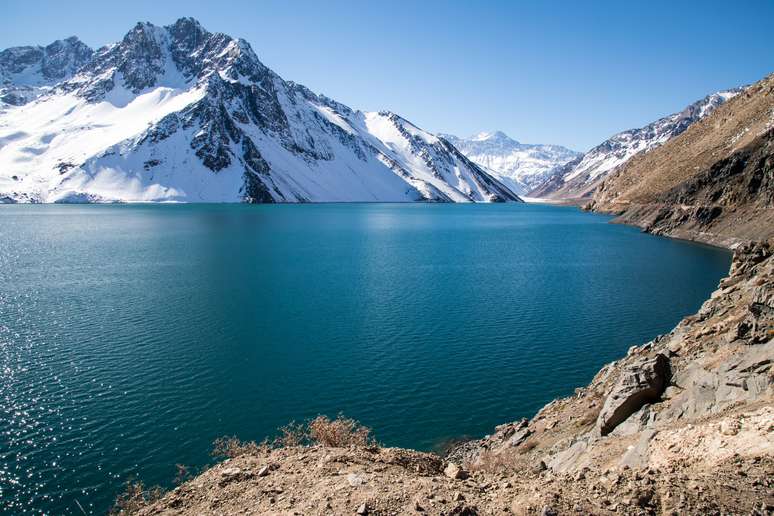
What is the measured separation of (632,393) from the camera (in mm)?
21750

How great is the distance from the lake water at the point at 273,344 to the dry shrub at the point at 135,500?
163 centimetres

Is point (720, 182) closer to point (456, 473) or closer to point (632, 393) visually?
point (632, 393)

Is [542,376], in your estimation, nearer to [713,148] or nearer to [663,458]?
[663,458]

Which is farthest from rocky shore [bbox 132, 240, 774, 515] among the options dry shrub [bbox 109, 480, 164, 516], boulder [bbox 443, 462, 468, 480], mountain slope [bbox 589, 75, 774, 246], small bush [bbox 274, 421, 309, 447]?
mountain slope [bbox 589, 75, 774, 246]

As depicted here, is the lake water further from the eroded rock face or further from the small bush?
the eroded rock face

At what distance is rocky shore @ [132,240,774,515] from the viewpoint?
1250cm

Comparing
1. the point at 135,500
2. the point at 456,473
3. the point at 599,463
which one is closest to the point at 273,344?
the point at 135,500

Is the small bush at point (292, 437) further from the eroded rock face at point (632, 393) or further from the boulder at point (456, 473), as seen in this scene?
the eroded rock face at point (632, 393)

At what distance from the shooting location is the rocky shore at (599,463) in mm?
12500

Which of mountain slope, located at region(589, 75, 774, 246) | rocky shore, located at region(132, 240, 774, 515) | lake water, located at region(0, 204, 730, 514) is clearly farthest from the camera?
mountain slope, located at region(589, 75, 774, 246)

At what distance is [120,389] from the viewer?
33531 mm

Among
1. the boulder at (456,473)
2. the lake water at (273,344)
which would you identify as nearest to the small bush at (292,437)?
the lake water at (273,344)

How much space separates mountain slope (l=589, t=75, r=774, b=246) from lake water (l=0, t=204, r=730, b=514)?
959 inches

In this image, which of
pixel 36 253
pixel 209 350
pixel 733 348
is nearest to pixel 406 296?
pixel 209 350
